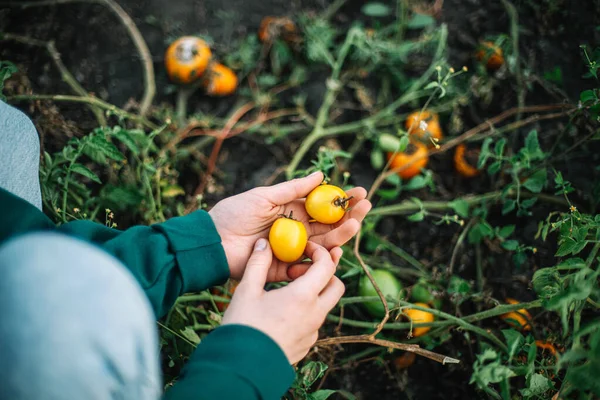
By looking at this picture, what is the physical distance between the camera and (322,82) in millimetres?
2949

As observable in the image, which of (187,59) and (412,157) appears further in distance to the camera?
(187,59)

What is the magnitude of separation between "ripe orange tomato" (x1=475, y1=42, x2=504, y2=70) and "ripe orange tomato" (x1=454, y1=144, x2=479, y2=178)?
527 millimetres

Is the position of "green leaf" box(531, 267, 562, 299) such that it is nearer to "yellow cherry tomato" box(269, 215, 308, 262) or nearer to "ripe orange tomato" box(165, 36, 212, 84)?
"yellow cherry tomato" box(269, 215, 308, 262)

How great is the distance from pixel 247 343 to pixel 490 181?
6.48 feet

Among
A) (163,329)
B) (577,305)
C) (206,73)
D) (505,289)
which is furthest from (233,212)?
(505,289)

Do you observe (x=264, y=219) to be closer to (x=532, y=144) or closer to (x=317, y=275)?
(x=317, y=275)

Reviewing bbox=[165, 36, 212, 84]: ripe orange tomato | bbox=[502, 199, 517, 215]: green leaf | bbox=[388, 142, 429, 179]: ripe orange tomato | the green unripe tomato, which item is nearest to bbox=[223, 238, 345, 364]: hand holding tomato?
the green unripe tomato

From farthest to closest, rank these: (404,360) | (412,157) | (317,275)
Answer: (412,157) → (404,360) → (317,275)

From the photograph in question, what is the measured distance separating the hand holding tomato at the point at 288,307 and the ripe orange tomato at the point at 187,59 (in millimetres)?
1588

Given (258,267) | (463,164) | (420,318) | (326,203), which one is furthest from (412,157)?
(258,267)

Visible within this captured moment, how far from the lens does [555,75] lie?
2.50m

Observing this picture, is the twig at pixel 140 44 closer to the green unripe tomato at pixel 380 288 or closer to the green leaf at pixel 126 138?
the green leaf at pixel 126 138

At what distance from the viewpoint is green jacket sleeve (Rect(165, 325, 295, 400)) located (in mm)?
1079

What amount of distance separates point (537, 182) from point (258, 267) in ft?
4.58
